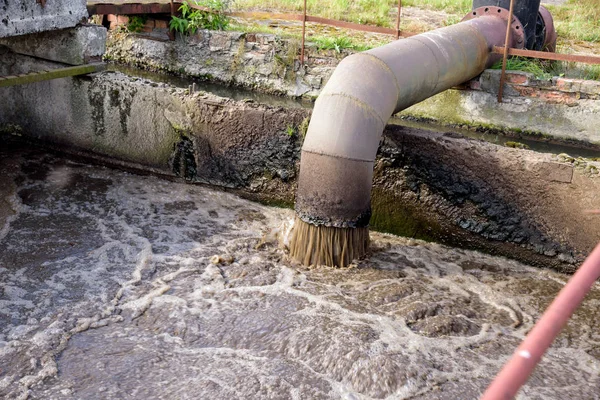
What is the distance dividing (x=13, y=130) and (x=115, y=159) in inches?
51.2

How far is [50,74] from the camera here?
5.82 meters

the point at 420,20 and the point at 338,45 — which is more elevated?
the point at 420,20

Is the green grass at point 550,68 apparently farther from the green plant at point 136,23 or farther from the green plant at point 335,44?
the green plant at point 136,23

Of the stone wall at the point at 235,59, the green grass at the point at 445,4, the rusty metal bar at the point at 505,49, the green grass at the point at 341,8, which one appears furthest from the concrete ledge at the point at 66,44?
the green grass at the point at 445,4

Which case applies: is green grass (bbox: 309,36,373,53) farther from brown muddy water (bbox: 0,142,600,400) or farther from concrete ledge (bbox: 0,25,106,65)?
brown muddy water (bbox: 0,142,600,400)

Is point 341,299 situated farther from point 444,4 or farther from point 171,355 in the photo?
point 444,4

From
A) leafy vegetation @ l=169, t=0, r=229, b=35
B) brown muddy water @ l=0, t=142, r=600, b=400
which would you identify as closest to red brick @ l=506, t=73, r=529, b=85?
brown muddy water @ l=0, t=142, r=600, b=400

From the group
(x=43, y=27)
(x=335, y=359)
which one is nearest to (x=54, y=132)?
(x=43, y=27)

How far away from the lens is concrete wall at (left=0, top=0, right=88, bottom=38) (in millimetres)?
5312

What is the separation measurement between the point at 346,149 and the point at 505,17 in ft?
12.2

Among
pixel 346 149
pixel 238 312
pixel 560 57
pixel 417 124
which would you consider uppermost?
pixel 560 57

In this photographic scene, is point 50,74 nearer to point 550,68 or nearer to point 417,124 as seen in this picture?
point 417,124

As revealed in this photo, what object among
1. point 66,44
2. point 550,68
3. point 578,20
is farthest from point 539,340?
point 578,20

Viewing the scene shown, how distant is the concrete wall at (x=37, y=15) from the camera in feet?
17.4
